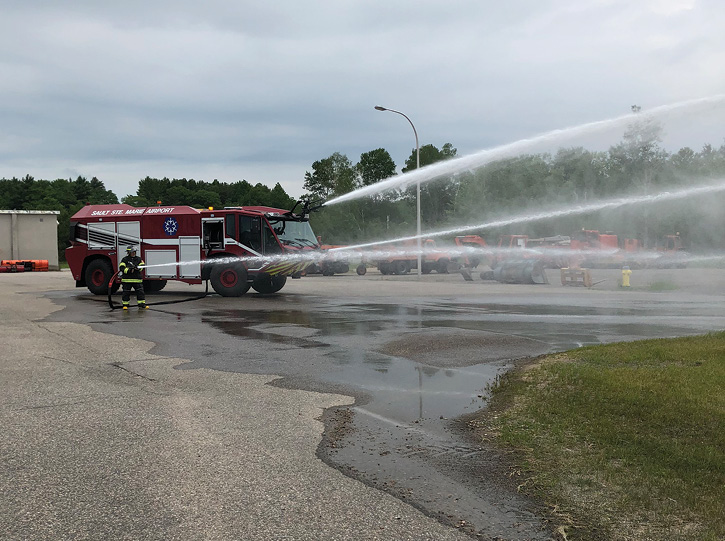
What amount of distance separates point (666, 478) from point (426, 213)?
132 ft

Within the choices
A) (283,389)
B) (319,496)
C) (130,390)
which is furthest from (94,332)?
(319,496)

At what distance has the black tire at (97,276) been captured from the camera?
2103 cm

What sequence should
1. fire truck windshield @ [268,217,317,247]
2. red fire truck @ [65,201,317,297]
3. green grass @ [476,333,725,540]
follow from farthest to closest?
fire truck windshield @ [268,217,317,247], red fire truck @ [65,201,317,297], green grass @ [476,333,725,540]

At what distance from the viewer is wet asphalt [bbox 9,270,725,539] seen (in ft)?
14.1

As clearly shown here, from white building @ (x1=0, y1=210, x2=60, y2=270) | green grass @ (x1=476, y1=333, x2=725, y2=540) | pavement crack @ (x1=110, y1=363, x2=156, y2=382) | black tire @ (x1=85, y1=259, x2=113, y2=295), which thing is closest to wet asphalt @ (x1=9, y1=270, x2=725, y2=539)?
green grass @ (x1=476, y1=333, x2=725, y2=540)

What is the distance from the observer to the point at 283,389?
23.1ft

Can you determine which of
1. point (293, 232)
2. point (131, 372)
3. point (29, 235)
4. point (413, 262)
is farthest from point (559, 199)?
point (29, 235)

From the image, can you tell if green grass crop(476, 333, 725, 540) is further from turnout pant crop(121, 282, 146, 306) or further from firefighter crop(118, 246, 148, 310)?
firefighter crop(118, 246, 148, 310)

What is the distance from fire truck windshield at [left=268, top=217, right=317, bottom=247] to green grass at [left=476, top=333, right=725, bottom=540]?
1272cm

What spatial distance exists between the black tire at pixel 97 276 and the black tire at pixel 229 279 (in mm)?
4113

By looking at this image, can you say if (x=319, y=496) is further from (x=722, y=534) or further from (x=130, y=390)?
(x=130, y=390)

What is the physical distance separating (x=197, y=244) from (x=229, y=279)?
1538 mm

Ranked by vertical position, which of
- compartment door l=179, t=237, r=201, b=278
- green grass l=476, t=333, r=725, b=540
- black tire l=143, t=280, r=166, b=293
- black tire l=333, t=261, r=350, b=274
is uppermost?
compartment door l=179, t=237, r=201, b=278

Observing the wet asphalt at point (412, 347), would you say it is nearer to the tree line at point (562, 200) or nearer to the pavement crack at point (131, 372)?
the pavement crack at point (131, 372)
